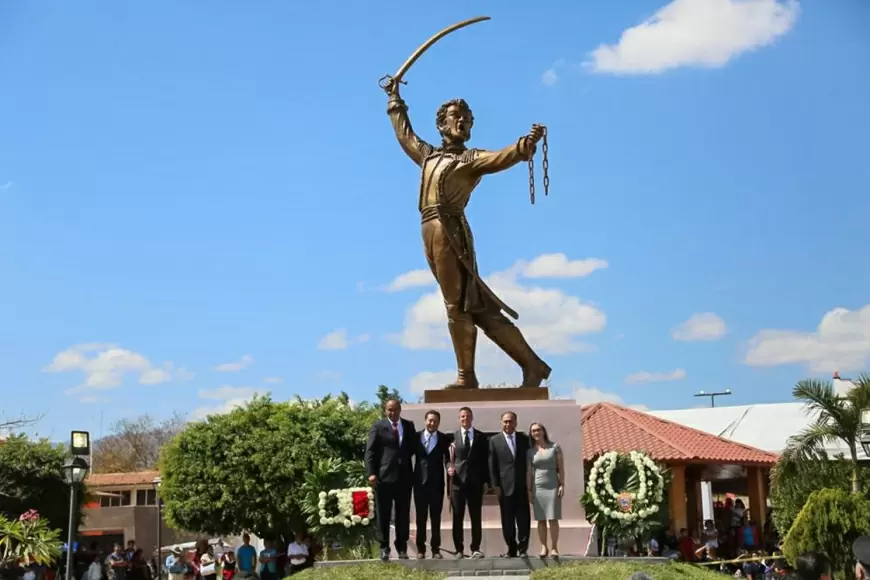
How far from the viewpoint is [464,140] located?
1246cm

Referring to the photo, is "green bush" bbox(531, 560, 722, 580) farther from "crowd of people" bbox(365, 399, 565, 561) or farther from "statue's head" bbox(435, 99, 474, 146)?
"statue's head" bbox(435, 99, 474, 146)

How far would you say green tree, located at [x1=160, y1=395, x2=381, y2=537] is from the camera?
89.4 feet

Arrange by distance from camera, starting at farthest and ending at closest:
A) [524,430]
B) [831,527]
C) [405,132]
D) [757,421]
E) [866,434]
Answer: [757,421] → [866,434] → [831,527] → [405,132] → [524,430]

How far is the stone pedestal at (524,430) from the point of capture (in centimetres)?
1136

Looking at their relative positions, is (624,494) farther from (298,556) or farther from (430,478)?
(298,556)

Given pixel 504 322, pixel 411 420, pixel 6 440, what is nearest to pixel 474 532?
pixel 411 420

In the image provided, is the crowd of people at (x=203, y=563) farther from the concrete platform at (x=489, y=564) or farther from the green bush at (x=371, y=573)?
the concrete platform at (x=489, y=564)

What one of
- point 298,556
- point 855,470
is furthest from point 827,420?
point 298,556

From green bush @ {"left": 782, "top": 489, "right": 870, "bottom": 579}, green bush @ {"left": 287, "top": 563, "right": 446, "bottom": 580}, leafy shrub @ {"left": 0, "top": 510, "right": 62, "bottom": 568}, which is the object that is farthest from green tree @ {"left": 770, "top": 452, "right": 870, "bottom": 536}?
leafy shrub @ {"left": 0, "top": 510, "right": 62, "bottom": 568}

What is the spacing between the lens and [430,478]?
10.6 metres

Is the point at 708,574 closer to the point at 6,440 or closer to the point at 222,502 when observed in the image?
the point at 222,502

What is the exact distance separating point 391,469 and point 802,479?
12.1m

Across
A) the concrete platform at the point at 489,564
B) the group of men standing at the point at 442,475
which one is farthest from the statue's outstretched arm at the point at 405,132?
the concrete platform at the point at 489,564

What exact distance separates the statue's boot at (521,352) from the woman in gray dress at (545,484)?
189cm
